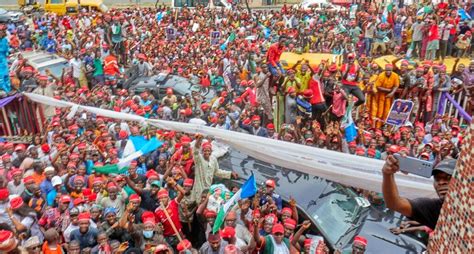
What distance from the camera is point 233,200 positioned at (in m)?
5.05

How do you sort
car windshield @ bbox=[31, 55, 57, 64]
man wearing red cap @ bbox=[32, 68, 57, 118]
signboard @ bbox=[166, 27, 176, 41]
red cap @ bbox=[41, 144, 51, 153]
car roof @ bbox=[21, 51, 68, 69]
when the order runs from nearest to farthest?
red cap @ bbox=[41, 144, 51, 153], man wearing red cap @ bbox=[32, 68, 57, 118], car roof @ bbox=[21, 51, 68, 69], car windshield @ bbox=[31, 55, 57, 64], signboard @ bbox=[166, 27, 176, 41]

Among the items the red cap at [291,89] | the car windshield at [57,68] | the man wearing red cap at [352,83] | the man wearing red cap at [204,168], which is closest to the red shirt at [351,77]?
the man wearing red cap at [352,83]

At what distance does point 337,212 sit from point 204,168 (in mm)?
1865

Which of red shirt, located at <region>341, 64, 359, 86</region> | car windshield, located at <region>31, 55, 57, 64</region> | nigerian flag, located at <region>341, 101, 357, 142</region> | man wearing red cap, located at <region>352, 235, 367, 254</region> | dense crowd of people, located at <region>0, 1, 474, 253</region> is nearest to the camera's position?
man wearing red cap, located at <region>352, 235, 367, 254</region>

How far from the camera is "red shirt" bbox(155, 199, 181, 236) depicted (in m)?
5.39

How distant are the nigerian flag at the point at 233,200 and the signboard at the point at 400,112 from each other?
3525 mm

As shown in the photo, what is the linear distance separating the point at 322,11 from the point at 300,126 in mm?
13264

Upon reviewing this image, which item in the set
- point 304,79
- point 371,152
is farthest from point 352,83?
point 371,152

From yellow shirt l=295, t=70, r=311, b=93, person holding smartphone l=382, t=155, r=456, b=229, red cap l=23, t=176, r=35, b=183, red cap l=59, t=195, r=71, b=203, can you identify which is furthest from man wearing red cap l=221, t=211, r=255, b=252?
yellow shirt l=295, t=70, r=311, b=93

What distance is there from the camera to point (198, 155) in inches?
238

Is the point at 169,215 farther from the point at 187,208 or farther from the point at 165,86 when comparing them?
the point at 165,86

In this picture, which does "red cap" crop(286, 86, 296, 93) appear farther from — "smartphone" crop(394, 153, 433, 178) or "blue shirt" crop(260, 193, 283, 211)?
"smartphone" crop(394, 153, 433, 178)

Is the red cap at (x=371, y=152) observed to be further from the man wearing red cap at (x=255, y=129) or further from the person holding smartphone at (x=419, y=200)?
the person holding smartphone at (x=419, y=200)

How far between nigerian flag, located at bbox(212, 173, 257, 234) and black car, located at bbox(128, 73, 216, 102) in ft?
18.1
